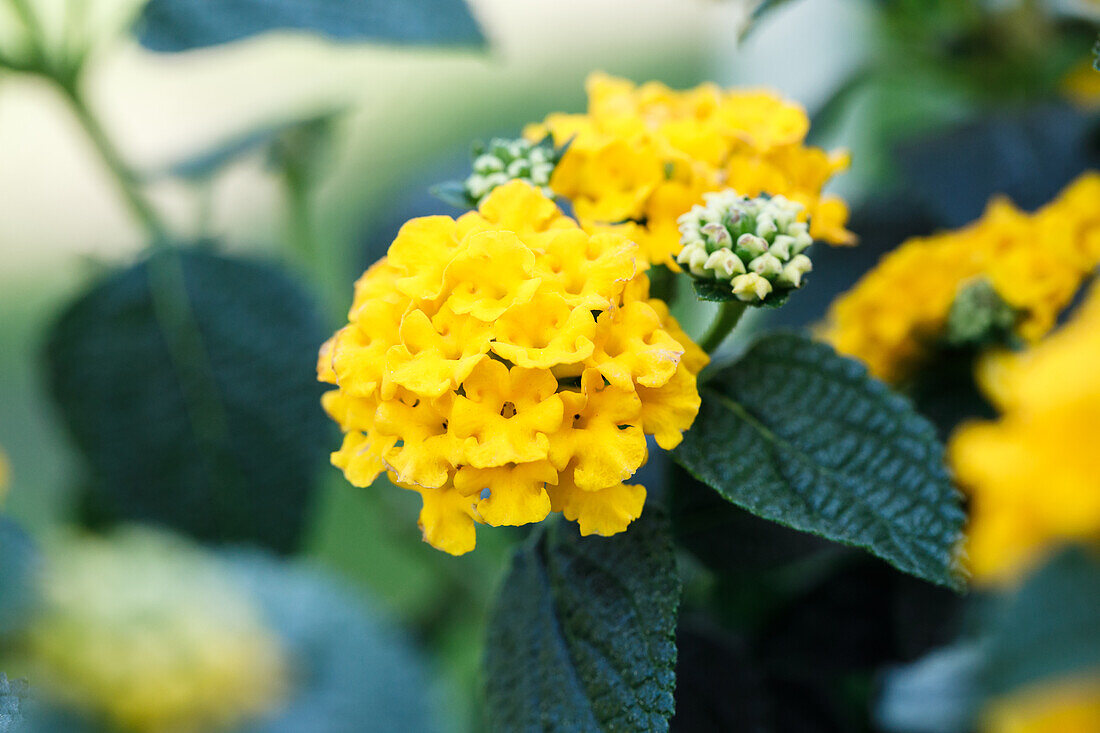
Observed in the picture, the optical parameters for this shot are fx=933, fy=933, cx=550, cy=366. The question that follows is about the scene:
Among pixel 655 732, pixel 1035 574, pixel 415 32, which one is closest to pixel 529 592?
pixel 655 732

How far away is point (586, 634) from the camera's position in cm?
40

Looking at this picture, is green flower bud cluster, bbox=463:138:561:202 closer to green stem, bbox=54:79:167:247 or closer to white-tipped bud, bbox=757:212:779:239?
white-tipped bud, bbox=757:212:779:239

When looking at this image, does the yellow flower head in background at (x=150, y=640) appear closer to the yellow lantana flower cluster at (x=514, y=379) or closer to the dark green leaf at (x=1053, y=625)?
the yellow lantana flower cluster at (x=514, y=379)

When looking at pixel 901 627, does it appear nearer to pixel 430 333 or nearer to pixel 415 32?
pixel 430 333

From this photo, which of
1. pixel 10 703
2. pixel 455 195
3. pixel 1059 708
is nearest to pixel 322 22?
pixel 455 195

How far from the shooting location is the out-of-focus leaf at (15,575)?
0.51 m

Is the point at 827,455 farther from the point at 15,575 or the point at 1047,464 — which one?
the point at 15,575

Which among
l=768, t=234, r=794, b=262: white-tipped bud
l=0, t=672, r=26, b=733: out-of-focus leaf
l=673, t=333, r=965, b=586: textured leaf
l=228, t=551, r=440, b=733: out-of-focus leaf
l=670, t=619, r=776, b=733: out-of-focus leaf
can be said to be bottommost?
l=228, t=551, r=440, b=733: out-of-focus leaf

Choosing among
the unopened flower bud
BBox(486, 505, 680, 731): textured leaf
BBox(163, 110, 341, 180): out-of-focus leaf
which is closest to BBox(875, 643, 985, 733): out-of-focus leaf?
BBox(486, 505, 680, 731): textured leaf

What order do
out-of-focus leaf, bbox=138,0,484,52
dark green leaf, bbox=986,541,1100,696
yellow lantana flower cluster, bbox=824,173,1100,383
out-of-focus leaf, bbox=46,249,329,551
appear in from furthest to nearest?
out-of-focus leaf, bbox=46,249,329,551
out-of-focus leaf, bbox=138,0,484,52
yellow lantana flower cluster, bbox=824,173,1100,383
dark green leaf, bbox=986,541,1100,696

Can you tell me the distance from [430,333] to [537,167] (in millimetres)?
113

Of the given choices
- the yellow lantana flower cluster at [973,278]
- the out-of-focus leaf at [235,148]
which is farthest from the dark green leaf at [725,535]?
the out-of-focus leaf at [235,148]

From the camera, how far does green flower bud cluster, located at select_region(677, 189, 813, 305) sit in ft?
1.24

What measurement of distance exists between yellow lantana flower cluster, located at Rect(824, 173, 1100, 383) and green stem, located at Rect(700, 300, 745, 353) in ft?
0.40
